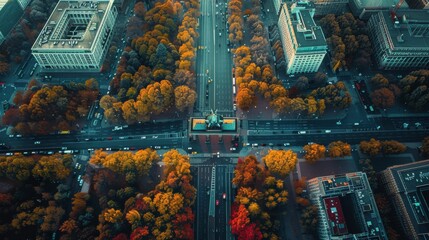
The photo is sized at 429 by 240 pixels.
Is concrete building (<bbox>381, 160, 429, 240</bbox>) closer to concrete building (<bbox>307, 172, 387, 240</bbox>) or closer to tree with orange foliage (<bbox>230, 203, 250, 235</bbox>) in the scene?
concrete building (<bbox>307, 172, 387, 240</bbox>)

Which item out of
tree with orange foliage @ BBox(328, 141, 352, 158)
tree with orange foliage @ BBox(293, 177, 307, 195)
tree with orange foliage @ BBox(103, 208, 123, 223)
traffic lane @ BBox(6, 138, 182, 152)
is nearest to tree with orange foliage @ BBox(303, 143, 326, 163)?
tree with orange foliage @ BBox(328, 141, 352, 158)

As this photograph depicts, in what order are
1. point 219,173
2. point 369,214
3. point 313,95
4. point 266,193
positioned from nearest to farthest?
point 369,214 → point 266,193 → point 219,173 → point 313,95

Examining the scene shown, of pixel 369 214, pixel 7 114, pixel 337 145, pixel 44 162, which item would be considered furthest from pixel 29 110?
pixel 369 214

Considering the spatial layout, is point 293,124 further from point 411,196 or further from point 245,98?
point 411,196

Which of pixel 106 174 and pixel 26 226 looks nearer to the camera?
pixel 26 226

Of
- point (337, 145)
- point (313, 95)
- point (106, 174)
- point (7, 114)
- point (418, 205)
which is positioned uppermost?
point (313, 95)

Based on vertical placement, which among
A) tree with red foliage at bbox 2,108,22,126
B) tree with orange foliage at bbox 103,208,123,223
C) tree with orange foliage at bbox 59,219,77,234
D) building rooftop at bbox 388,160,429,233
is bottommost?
tree with orange foliage at bbox 59,219,77,234

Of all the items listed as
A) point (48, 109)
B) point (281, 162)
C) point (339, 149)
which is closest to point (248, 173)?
point (281, 162)

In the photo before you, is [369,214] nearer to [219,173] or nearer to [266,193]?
[266,193]
